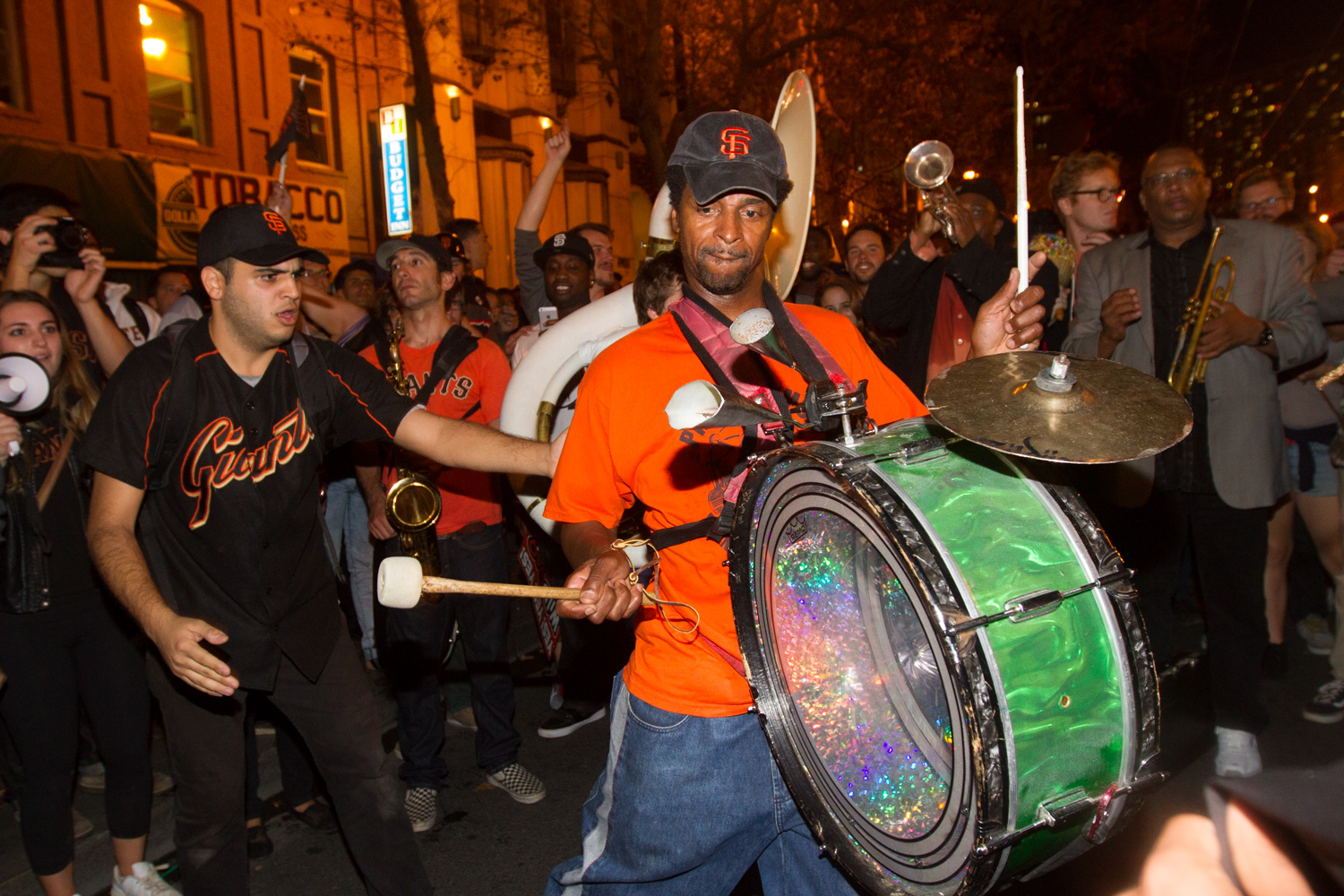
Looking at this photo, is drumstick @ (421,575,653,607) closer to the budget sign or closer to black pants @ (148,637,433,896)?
black pants @ (148,637,433,896)

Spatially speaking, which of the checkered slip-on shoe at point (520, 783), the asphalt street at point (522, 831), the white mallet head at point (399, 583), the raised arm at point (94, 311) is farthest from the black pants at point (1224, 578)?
the raised arm at point (94, 311)

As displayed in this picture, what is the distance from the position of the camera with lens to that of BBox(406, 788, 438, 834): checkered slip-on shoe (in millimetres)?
2896

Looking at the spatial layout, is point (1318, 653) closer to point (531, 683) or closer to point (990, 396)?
point (531, 683)

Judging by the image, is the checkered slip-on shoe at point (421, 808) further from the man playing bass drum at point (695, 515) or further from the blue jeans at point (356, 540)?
the man playing bass drum at point (695, 515)

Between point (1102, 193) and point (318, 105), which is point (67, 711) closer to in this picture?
point (1102, 193)

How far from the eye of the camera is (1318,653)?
5.29 meters

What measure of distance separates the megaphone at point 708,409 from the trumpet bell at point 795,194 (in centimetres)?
145

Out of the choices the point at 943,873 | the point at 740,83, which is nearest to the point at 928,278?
the point at 943,873

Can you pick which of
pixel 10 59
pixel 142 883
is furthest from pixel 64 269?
pixel 10 59

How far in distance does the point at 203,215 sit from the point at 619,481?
13317 mm

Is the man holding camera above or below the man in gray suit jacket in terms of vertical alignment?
above

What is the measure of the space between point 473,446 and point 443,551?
1.44 meters

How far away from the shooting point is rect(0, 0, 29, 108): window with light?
10.9 m

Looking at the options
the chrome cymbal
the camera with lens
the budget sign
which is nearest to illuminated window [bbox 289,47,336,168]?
the budget sign
